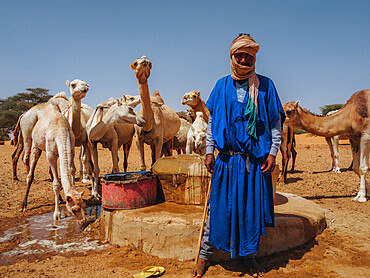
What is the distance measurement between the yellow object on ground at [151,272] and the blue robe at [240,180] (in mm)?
703

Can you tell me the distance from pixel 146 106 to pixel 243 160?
12.9ft

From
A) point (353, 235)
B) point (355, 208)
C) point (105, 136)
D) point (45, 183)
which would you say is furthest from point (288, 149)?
point (45, 183)

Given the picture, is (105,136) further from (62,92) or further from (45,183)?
(45,183)

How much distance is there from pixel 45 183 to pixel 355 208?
9058 mm

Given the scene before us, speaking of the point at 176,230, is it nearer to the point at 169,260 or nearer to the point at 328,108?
the point at 169,260

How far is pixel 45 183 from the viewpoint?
30.3 feet

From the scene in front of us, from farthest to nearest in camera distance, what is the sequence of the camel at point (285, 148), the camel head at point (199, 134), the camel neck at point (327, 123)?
the camel at point (285, 148), the camel head at point (199, 134), the camel neck at point (327, 123)

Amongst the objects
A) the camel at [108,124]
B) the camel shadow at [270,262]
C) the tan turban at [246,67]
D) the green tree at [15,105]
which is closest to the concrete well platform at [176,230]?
the camel shadow at [270,262]

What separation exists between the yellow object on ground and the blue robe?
0.70 meters

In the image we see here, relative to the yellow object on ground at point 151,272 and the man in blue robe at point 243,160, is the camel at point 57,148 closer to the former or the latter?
the yellow object on ground at point 151,272

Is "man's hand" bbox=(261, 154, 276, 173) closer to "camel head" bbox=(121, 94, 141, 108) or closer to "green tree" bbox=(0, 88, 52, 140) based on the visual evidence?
"camel head" bbox=(121, 94, 141, 108)

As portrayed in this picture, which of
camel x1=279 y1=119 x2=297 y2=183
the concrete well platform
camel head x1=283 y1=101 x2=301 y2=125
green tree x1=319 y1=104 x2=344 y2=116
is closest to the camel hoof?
camel head x1=283 y1=101 x2=301 y2=125

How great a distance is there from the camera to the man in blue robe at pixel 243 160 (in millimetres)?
3023

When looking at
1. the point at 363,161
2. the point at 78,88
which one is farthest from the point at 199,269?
the point at 363,161
